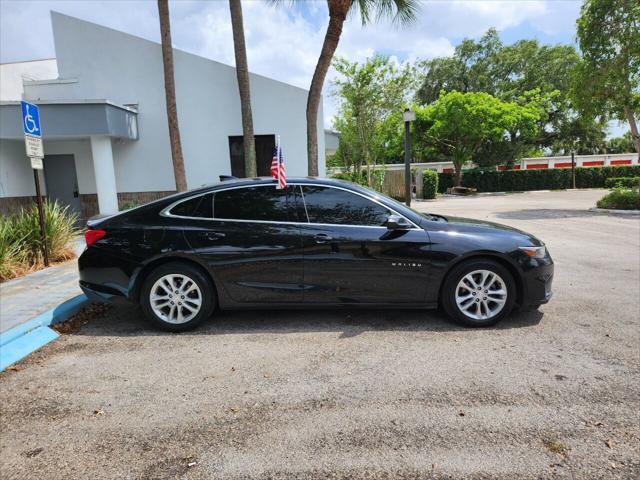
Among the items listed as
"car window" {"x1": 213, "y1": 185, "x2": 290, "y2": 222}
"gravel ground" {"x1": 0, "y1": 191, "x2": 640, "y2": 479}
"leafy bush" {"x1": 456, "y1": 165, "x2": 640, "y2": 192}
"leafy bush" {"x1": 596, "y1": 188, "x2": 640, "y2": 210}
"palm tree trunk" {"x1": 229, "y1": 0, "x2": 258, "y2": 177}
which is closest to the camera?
"gravel ground" {"x1": 0, "y1": 191, "x2": 640, "y2": 479}

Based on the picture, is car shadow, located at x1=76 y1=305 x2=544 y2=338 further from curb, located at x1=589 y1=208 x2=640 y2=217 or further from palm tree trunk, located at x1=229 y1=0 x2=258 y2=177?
curb, located at x1=589 y1=208 x2=640 y2=217

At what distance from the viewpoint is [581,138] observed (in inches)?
1674

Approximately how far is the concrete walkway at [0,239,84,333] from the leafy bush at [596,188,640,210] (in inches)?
689

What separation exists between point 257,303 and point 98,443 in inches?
81.0

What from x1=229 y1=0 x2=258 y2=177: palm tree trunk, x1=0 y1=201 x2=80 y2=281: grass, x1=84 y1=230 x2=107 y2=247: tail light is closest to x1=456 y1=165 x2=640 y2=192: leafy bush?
x1=229 y1=0 x2=258 y2=177: palm tree trunk

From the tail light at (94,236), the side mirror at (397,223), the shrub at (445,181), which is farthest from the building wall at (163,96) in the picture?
the shrub at (445,181)

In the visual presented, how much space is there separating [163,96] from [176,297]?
36.3 ft

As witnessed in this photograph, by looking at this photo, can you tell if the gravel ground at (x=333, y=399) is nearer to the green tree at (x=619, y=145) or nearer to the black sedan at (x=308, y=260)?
the black sedan at (x=308, y=260)

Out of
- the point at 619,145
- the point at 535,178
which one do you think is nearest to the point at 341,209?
the point at 535,178

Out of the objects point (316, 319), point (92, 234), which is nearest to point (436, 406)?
point (316, 319)

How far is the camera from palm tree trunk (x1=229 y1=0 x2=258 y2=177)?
1107 cm

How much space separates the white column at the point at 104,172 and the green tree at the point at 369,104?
12489 mm

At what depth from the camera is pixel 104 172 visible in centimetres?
1291

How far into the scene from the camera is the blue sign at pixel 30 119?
6672mm
